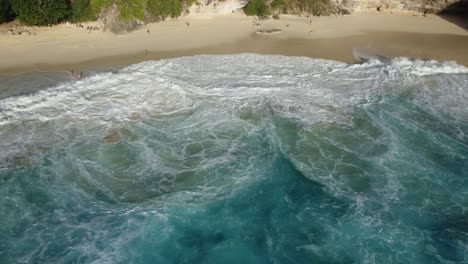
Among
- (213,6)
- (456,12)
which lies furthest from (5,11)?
(456,12)

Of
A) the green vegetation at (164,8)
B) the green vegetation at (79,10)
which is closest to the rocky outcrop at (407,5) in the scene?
the green vegetation at (164,8)

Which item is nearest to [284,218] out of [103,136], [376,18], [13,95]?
[103,136]

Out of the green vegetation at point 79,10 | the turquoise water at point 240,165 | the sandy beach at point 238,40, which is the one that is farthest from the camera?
the green vegetation at point 79,10

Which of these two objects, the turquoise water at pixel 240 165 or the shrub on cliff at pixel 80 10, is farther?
the shrub on cliff at pixel 80 10

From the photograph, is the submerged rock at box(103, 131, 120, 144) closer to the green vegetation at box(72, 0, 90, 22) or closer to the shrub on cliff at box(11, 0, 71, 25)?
the shrub on cliff at box(11, 0, 71, 25)

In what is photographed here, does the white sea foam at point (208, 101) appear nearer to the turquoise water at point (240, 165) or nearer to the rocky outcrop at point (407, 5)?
the turquoise water at point (240, 165)

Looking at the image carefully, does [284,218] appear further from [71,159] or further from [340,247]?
[71,159]

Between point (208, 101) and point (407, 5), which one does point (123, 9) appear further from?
point (407, 5)
